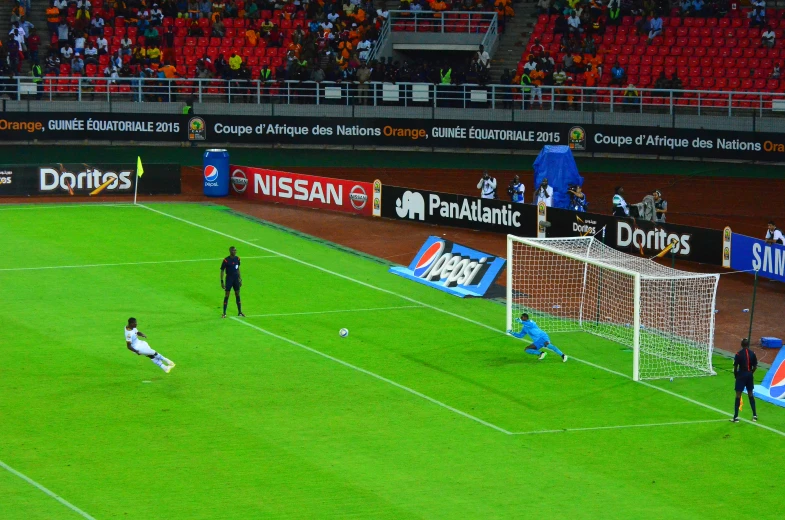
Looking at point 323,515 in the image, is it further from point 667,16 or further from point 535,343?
point 667,16

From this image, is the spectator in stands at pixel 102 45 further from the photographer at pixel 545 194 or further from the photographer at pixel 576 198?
the photographer at pixel 576 198

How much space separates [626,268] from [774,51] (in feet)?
79.5

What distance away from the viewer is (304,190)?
42.9 m

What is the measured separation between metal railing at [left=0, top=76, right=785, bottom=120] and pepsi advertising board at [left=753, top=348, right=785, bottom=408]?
22.8 m

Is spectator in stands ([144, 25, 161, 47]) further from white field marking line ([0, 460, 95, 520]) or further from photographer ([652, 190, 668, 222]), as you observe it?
white field marking line ([0, 460, 95, 520])

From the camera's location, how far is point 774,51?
4797 cm

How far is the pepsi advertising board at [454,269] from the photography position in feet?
104

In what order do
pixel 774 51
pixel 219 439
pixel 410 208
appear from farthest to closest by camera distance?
pixel 774 51 → pixel 410 208 → pixel 219 439

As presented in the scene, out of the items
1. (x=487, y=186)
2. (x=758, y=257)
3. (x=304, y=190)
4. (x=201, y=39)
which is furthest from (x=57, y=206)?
(x=758, y=257)

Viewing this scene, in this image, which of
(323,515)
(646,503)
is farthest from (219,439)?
(646,503)

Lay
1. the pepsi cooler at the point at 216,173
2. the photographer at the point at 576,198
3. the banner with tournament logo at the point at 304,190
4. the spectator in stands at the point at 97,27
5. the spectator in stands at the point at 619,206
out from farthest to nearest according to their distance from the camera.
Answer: the spectator in stands at the point at 97,27 → the pepsi cooler at the point at 216,173 → the banner with tournament logo at the point at 304,190 → the photographer at the point at 576,198 → the spectator in stands at the point at 619,206

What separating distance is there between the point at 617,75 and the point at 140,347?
2938 cm

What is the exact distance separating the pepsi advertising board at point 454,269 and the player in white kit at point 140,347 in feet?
32.4

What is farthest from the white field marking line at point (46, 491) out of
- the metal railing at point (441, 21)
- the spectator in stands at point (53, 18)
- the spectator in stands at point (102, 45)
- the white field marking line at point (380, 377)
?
the spectator in stands at point (53, 18)
